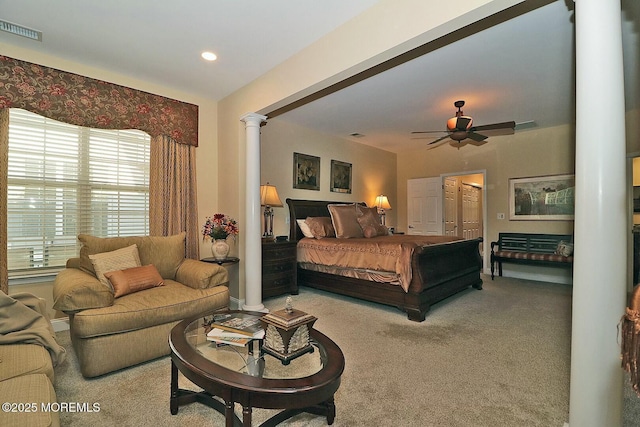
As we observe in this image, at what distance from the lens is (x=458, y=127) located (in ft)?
12.7

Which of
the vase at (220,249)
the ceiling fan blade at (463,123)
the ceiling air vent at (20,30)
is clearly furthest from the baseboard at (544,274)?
the ceiling air vent at (20,30)

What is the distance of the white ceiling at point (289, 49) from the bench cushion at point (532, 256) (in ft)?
7.27

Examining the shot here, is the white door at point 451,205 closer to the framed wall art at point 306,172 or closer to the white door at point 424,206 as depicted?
the white door at point 424,206

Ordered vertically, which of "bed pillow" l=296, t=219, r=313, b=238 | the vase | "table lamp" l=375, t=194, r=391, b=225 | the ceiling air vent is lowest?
the vase

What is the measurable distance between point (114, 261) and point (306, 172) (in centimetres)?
332

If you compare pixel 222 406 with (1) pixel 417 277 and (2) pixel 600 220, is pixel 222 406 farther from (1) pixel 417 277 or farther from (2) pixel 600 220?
(1) pixel 417 277

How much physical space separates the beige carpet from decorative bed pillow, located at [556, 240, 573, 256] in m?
1.96

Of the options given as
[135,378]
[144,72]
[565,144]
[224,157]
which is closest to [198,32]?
[144,72]

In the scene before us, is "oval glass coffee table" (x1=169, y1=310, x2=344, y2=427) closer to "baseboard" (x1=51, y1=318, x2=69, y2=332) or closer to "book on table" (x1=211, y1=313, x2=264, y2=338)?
"book on table" (x1=211, y1=313, x2=264, y2=338)

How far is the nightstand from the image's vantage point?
13.9 feet

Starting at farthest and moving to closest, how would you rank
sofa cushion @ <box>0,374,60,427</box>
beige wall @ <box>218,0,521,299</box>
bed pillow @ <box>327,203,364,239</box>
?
bed pillow @ <box>327,203,364,239</box> < beige wall @ <box>218,0,521,299</box> < sofa cushion @ <box>0,374,60,427</box>

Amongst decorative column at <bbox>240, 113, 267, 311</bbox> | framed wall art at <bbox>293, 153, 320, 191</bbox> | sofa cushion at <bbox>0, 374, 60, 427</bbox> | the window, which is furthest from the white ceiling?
sofa cushion at <bbox>0, 374, 60, 427</bbox>

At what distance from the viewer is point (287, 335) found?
1.58 metres

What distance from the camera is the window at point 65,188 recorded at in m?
2.99
